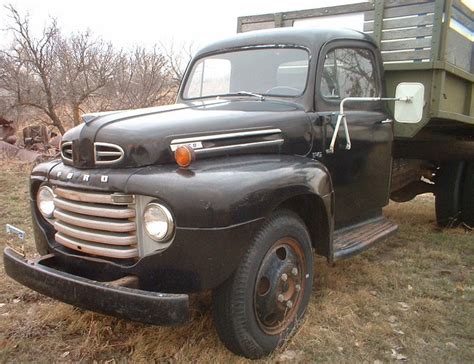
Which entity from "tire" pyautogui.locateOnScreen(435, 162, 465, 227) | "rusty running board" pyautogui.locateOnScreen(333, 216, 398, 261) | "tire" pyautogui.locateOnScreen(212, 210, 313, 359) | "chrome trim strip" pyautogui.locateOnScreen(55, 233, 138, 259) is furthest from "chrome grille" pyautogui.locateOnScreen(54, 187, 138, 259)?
"tire" pyautogui.locateOnScreen(435, 162, 465, 227)

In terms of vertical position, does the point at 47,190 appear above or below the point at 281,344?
above

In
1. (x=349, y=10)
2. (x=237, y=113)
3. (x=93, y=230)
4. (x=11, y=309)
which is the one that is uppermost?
(x=349, y=10)

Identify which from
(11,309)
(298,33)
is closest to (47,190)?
(11,309)

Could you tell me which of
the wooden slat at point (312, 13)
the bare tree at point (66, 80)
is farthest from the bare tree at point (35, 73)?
the wooden slat at point (312, 13)

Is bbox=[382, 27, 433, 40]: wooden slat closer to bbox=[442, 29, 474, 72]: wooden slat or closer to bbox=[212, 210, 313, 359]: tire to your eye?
bbox=[442, 29, 474, 72]: wooden slat

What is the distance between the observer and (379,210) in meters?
4.40

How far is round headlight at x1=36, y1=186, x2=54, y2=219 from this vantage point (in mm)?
3033

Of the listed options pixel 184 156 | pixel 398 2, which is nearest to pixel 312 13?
pixel 398 2

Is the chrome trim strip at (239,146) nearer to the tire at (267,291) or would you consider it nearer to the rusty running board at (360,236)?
the tire at (267,291)

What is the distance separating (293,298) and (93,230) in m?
1.27

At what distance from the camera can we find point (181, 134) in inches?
109

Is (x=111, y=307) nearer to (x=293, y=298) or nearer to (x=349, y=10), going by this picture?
(x=293, y=298)

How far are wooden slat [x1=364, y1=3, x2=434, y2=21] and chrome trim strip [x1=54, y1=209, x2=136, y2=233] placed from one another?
3096mm

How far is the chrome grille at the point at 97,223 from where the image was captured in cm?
252
